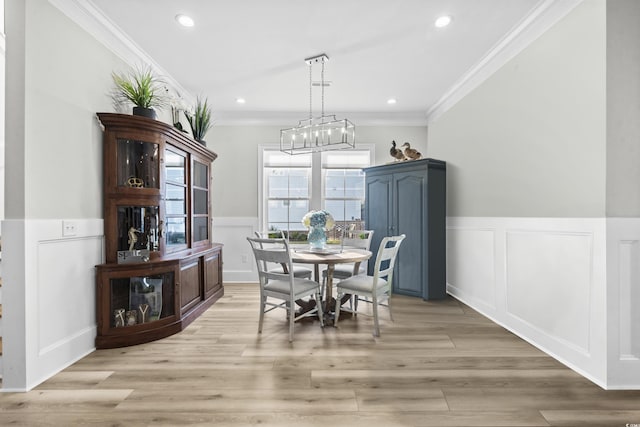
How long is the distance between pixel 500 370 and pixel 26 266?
326 centimetres

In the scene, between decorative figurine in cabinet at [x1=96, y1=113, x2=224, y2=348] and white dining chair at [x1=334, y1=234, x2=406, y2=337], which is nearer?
decorative figurine in cabinet at [x1=96, y1=113, x2=224, y2=348]

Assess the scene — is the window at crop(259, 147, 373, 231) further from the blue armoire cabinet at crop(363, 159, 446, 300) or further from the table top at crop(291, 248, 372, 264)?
the table top at crop(291, 248, 372, 264)

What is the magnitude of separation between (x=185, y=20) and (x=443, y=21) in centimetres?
218

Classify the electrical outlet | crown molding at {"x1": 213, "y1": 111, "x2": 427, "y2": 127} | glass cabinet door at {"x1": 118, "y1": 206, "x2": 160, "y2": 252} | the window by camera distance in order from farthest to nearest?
the window < crown molding at {"x1": 213, "y1": 111, "x2": 427, "y2": 127} < glass cabinet door at {"x1": 118, "y1": 206, "x2": 160, "y2": 252} < the electrical outlet

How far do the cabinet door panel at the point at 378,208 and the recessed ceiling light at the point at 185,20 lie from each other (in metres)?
2.92

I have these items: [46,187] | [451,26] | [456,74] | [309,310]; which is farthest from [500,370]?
[46,187]

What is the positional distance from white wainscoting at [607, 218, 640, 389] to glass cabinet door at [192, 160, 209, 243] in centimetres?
371

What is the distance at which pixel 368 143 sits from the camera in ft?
16.3

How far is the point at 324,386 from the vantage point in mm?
1966

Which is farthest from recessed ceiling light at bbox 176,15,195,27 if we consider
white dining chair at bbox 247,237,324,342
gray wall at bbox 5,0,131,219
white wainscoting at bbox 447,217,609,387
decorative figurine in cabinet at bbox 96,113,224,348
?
white wainscoting at bbox 447,217,609,387

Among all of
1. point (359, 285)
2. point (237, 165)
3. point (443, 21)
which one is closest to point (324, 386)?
point (359, 285)

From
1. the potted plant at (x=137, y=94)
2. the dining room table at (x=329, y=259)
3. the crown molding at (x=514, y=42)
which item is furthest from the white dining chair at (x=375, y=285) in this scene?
the potted plant at (x=137, y=94)

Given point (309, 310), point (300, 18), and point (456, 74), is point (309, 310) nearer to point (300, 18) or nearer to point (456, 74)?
point (300, 18)

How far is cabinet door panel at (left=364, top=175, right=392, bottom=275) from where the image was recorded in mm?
4344
